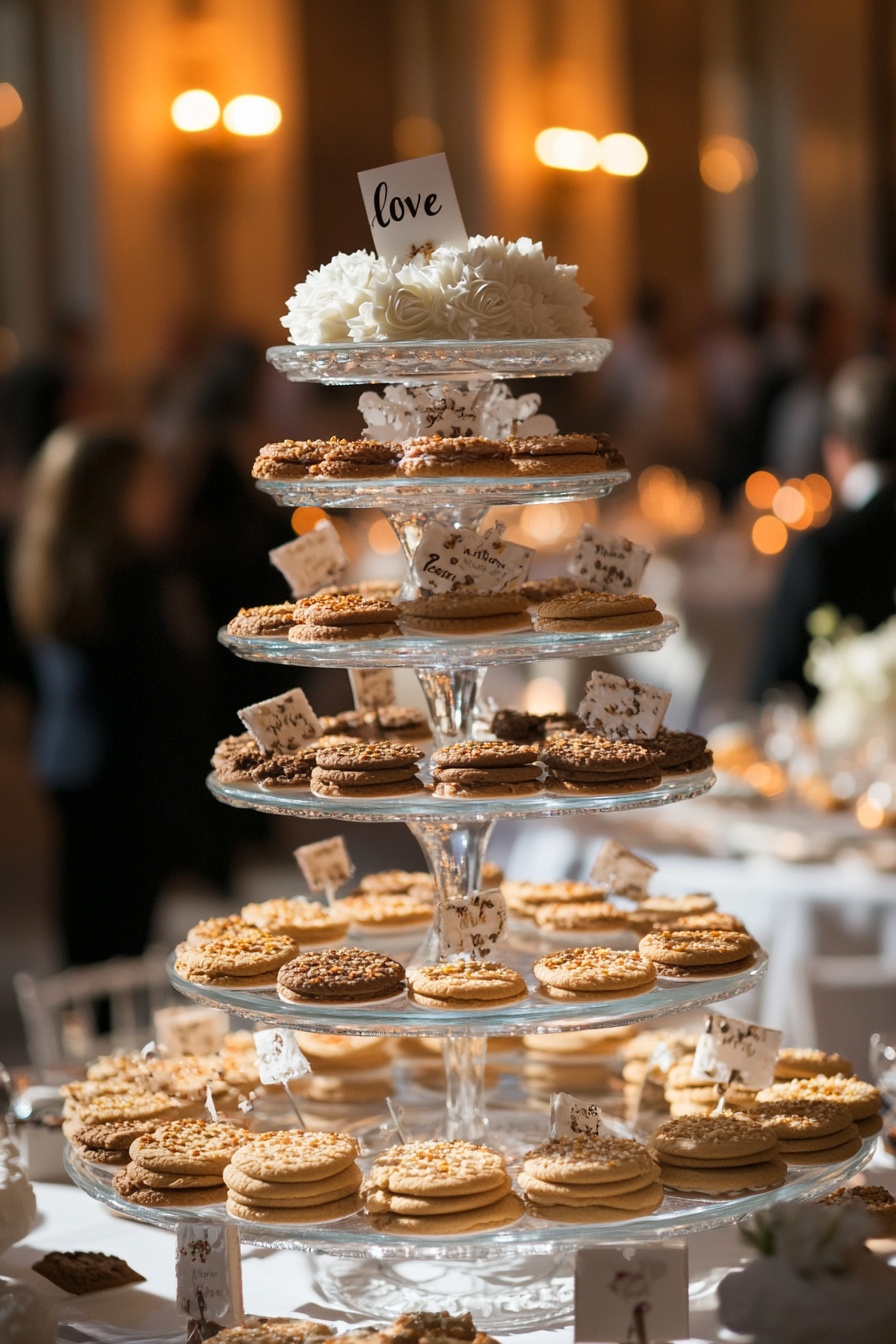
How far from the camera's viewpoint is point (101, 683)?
4.96 metres

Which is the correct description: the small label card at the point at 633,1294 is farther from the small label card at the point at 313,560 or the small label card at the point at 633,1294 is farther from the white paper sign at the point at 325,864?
the small label card at the point at 313,560

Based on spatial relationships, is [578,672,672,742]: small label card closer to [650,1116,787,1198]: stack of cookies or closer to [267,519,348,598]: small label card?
[267,519,348,598]: small label card

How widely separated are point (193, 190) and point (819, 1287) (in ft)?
28.4

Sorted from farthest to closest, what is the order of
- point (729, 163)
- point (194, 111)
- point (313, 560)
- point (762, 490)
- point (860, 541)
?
point (729, 163) < point (194, 111) < point (762, 490) < point (860, 541) < point (313, 560)

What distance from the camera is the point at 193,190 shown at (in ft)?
31.3

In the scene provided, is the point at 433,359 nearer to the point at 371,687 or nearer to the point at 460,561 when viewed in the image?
the point at 460,561

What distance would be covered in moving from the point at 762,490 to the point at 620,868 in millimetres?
6024

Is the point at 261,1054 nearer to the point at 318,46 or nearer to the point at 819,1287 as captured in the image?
the point at 819,1287

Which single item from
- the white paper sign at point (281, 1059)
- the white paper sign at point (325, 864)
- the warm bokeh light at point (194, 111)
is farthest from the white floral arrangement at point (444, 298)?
the warm bokeh light at point (194, 111)

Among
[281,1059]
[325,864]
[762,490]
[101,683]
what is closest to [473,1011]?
[281,1059]

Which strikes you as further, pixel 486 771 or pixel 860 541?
pixel 860 541

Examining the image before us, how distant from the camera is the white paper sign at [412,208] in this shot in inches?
80.4

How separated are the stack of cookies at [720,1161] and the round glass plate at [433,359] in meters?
0.81

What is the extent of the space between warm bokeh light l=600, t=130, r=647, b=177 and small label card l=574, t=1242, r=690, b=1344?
41.0 feet
